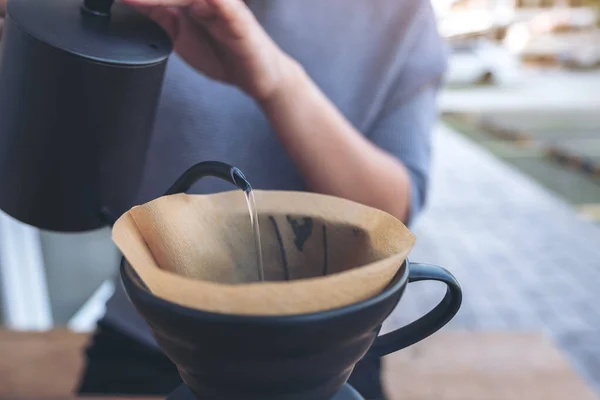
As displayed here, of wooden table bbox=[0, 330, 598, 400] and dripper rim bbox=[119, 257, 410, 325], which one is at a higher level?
dripper rim bbox=[119, 257, 410, 325]

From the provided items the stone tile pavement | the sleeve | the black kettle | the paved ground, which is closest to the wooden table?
the sleeve

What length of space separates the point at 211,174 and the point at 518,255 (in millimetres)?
2270

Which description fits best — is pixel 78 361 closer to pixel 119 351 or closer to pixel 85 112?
pixel 119 351

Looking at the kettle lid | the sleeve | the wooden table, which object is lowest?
the wooden table

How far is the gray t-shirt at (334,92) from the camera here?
0.44 m

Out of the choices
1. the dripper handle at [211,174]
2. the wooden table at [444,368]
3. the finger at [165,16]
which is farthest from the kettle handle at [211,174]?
the wooden table at [444,368]

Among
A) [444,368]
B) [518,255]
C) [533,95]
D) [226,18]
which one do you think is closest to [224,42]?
[226,18]

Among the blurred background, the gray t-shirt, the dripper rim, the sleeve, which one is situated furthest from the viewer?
the blurred background

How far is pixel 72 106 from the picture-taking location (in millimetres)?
268

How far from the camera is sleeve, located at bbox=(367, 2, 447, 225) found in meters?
0.63

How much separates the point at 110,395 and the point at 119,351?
0.17 ft

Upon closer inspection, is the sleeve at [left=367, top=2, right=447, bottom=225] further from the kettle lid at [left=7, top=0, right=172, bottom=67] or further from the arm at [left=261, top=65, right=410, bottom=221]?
Result: the kettle lid at [left=7, top=0, right=172, bottom=67]

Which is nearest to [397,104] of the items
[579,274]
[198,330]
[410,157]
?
[410,157]

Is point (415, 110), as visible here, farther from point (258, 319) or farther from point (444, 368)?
point (258, 319)
